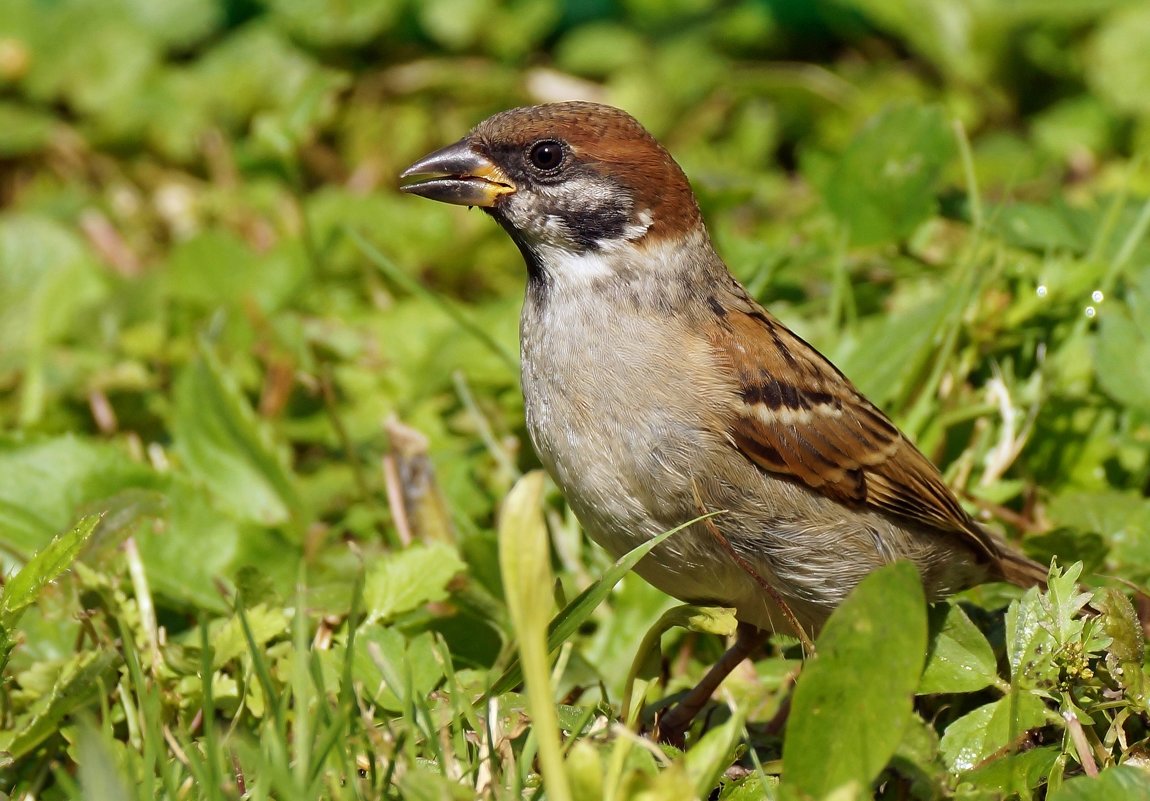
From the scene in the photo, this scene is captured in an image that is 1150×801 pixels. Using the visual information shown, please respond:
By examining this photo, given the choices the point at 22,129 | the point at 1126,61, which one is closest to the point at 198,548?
the point at 22,129

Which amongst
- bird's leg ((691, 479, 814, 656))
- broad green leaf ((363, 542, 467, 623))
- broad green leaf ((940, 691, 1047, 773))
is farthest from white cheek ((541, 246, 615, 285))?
broad green leaf ((940, 691, 1047, 773))

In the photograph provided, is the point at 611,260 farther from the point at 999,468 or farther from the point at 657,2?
the point at 657,2

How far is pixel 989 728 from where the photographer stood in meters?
2.25

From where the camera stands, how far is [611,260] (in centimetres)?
259

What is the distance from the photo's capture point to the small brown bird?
2.35 m

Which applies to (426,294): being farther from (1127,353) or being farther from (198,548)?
(1127,353)

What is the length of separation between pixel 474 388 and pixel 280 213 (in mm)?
1680

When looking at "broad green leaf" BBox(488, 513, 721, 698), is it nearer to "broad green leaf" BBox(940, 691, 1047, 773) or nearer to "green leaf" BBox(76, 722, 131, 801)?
"broad green leaf" BBox(940, 691, 1047, 773)

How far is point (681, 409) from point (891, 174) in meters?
1.46

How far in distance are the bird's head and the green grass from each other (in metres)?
0.56

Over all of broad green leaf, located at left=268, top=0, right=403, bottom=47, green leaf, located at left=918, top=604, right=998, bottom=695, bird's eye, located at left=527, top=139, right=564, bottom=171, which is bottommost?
green leaf, located at left=918, top=604, right=998, bottom=695

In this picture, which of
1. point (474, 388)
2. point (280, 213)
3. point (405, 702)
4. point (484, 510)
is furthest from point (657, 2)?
point (405, 702)

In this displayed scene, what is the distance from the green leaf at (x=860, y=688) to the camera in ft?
6.27

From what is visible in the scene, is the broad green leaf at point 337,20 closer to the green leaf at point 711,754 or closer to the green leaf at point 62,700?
the green leaf at point 62,700
